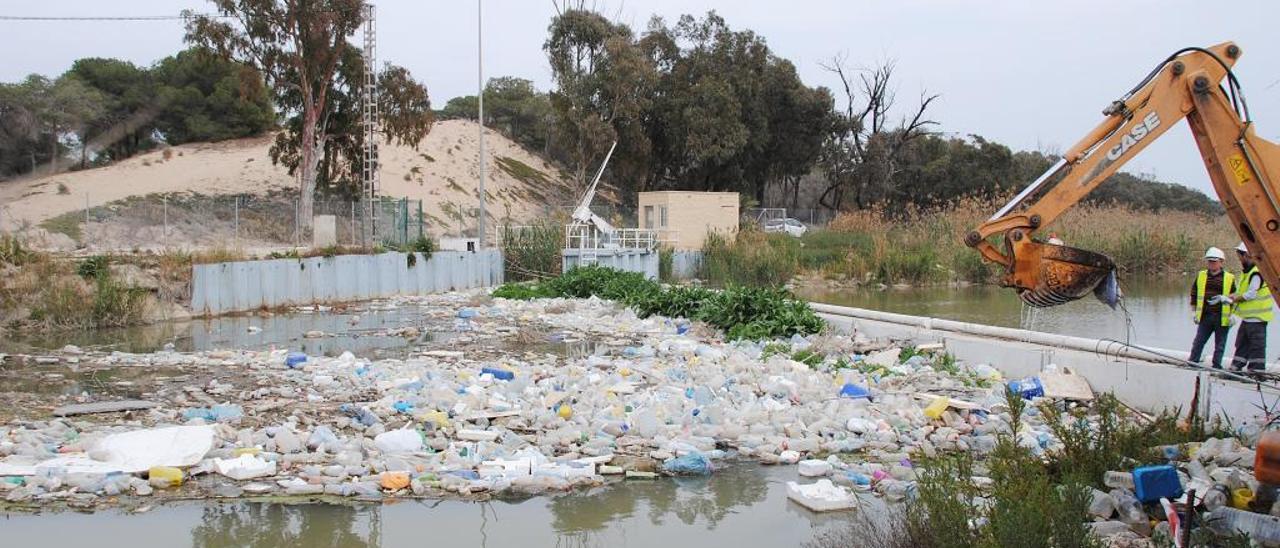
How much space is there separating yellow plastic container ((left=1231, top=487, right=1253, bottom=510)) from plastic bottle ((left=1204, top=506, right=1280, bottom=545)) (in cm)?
21

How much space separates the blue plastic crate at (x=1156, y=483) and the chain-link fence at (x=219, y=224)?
83.9 ft

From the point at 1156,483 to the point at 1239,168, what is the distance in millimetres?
2465

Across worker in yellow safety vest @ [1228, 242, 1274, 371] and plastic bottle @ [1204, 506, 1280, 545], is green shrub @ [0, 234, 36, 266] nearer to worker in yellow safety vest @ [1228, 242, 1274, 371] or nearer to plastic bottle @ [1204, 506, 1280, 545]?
worker in yellow safety vest @ [1228, 242, 1274, 371]

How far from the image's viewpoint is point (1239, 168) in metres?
6.96

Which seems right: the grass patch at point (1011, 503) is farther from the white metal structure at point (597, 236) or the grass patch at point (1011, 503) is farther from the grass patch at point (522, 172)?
the grass patch at point (522, 172)

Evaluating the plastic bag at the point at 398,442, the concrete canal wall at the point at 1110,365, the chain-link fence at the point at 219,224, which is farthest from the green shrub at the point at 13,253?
the concrete canal wall at the point at 1110,365

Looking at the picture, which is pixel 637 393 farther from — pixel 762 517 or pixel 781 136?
pixel 781 136

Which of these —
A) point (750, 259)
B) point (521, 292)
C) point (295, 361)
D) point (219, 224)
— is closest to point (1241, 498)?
point (295, 361)

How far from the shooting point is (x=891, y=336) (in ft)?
46.8

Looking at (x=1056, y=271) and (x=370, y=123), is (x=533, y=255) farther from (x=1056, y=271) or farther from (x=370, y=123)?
(x=1056, y=271)

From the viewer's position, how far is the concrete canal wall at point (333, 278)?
69.6 feet

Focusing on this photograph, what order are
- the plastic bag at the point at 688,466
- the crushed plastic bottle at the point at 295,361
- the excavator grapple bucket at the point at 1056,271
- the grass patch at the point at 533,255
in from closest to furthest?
the excavator grapple bucket at the point at 1056,271 < the plastic bag at the point at 688,466 < the crushed plastic bottle at the point at 295,361 < the grass patch at the point at 533,255

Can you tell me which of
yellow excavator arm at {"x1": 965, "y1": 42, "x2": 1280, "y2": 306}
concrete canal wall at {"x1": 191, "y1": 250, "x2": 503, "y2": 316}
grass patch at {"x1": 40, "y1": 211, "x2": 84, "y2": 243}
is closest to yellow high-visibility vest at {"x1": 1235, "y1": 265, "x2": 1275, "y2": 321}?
yellow excavator arm at {"x1": 965, "y1": 42, "x2": 1280, "y2": 306}

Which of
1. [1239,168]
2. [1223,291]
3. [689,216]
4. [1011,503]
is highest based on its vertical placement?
[689,216]
